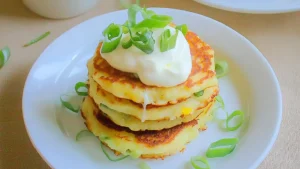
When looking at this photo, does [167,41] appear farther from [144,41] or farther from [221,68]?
[221,68]

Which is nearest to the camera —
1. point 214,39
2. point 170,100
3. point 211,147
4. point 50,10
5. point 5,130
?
point 170,100

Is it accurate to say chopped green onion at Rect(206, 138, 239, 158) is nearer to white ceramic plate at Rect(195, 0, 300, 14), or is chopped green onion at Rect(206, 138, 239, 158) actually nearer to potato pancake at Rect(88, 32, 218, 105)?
potato pancake at Rect(88, 32, 218, 105)

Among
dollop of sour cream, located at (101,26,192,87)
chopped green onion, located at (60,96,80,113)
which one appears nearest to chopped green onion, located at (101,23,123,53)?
dollop of sour cream, located at (101,26,192,87)

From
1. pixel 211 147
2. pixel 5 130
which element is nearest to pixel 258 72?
pixel 211 147

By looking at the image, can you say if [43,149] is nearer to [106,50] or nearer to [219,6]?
[106,50]

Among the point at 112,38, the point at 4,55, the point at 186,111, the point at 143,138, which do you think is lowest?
the point at 4,55

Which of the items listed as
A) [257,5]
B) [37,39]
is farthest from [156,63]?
[37,39]
